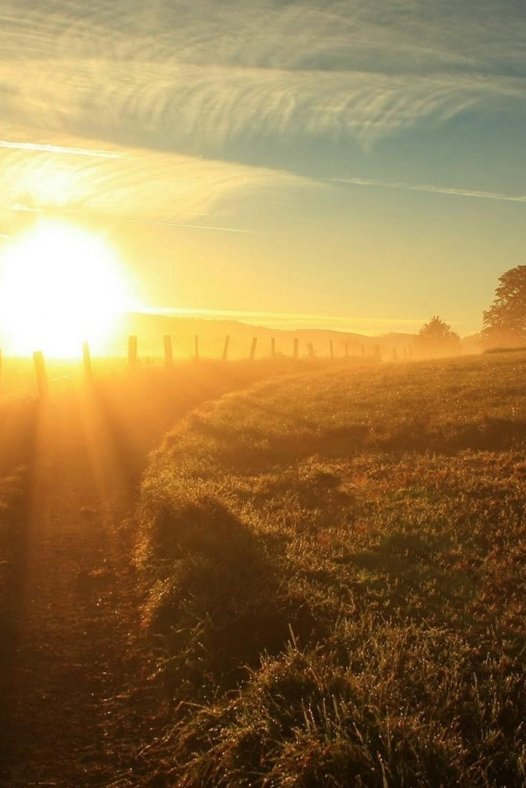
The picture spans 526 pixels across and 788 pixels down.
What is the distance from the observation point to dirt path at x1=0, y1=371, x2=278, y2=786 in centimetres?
654

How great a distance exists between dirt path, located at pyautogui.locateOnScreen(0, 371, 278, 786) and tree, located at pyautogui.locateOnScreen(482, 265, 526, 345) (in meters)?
70.0

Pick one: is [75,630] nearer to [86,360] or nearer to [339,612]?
[339,612]

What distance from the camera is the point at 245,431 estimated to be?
21.7 m

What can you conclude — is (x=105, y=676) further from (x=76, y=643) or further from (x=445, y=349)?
(x=445, y=349)

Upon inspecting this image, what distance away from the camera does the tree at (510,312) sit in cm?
8012

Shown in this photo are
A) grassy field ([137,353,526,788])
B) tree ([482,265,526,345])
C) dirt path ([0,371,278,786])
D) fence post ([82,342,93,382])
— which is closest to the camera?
grassy field ([137,353,526,788])

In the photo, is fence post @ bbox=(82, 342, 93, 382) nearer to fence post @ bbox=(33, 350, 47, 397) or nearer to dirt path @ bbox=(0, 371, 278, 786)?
fence post @ bbox=(33, 350, 47, 397)

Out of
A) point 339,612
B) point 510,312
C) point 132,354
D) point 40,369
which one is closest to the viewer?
point 339,612

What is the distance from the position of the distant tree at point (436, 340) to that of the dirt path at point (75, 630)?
84.0 metres

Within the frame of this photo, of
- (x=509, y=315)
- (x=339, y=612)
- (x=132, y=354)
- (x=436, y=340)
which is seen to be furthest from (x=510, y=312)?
(x=339, y=612)

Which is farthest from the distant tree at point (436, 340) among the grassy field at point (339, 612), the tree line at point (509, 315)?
the grassy field at point (339, 612)

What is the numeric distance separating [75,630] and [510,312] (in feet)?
264

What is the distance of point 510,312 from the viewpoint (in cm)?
8106

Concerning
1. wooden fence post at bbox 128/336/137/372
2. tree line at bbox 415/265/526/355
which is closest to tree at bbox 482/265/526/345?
tree line at bbox 415/265/526/355
